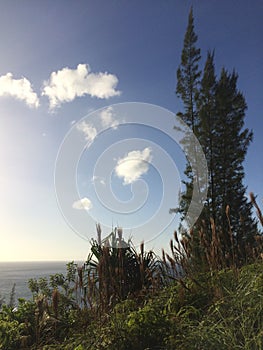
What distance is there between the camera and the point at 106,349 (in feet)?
6.91

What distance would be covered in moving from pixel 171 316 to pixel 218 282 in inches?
22.8

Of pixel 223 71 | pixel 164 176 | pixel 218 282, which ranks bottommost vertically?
pixel 218 282

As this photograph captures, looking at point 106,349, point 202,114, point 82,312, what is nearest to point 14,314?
point 82,312

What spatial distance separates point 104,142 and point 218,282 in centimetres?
402

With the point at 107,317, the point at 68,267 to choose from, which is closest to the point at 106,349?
the point at 107,317

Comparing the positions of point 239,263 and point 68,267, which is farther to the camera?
point 68,267

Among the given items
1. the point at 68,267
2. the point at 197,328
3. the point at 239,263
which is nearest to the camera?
the point at 197,328

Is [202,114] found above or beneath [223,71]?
beneath

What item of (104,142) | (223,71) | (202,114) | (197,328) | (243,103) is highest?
(223,71)

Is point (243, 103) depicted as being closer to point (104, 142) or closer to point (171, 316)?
point (104, 142)

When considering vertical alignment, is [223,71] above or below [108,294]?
above

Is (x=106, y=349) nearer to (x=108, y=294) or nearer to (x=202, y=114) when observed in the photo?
(x=108, y=294)

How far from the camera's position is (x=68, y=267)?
11062 mm

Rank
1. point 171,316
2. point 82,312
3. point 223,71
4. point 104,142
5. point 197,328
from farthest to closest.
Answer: point 223,71 → point 104,142 → point 82,312 → point 171,316 → point 197,328
